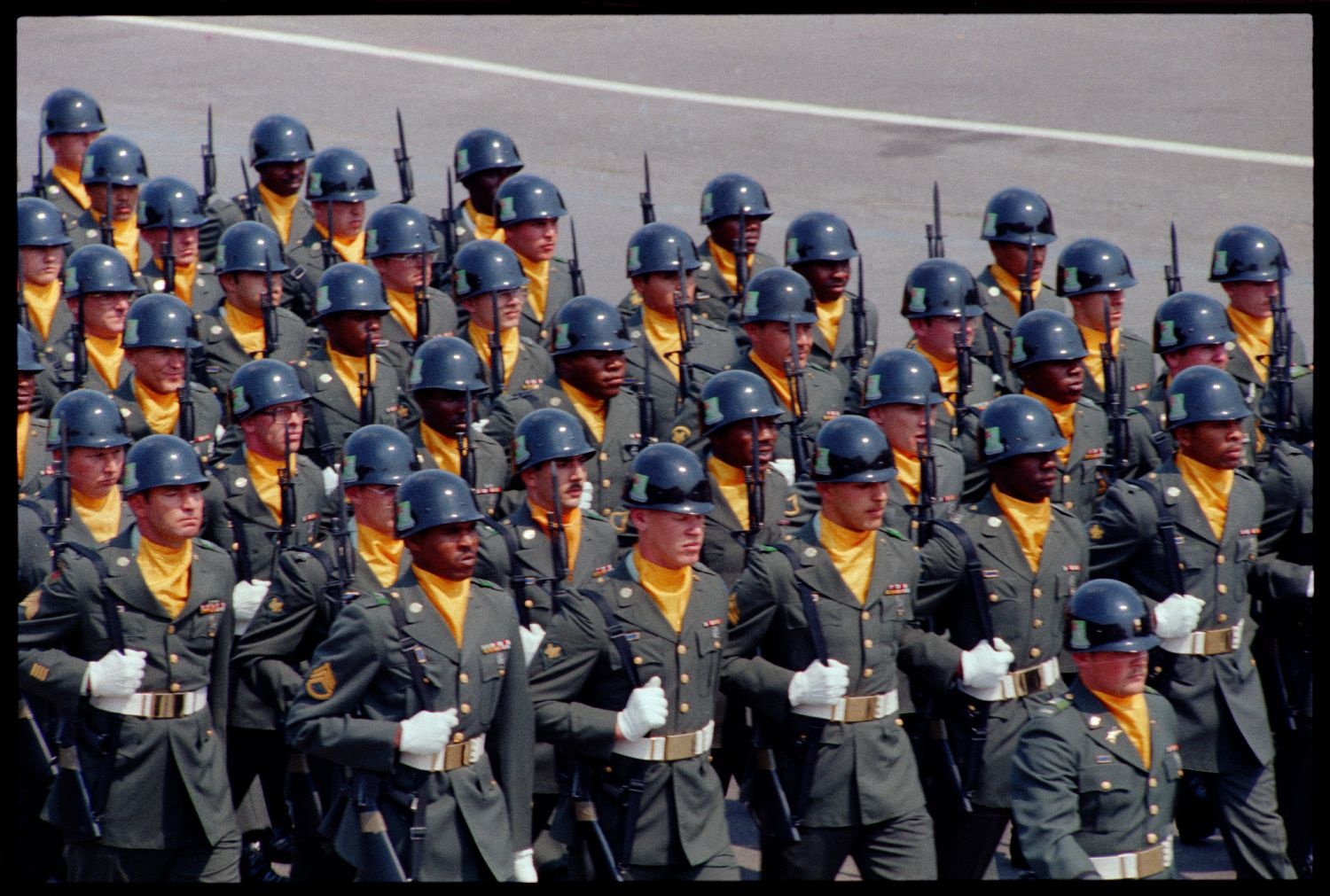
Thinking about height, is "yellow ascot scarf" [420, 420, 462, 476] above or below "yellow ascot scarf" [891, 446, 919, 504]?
above

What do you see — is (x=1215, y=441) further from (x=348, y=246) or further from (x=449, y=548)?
(x=348, y=246)

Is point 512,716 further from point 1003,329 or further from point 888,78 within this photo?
point 888,78

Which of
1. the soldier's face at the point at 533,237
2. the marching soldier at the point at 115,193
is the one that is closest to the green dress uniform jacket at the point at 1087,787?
the soldier's face at the point at 533,237

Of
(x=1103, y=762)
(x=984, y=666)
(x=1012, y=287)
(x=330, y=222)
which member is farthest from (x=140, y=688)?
(x=1012, y=287)

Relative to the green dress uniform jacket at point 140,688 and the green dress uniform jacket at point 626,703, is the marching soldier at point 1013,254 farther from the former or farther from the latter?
the green dress uniform jacket at point 140,688

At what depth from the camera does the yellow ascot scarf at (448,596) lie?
8109 mm

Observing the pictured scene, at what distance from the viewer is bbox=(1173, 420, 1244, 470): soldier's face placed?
9.50 metres

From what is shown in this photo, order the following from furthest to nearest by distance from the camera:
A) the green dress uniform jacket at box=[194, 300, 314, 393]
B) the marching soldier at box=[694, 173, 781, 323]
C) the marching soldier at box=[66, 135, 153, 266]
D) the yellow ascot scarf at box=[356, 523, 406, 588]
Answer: the marching soldier at box=[66, 135, 153, 266] → the marching soldier at box=[694, 173, 781, 323] → the green dress uniform jacket at box=[194, 300, 314, 393] → the yellow ascot scarf at box=[356, 523, 406, 588]

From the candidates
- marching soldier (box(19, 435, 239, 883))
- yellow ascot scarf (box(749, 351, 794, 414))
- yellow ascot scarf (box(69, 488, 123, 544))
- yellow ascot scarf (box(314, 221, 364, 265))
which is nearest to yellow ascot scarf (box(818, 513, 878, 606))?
yellow ascot scarf (box(749, 351, 794, 414))

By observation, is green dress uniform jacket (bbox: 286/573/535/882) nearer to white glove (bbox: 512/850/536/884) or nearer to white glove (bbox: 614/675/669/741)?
white glove (bbox: 512/850/536/884)

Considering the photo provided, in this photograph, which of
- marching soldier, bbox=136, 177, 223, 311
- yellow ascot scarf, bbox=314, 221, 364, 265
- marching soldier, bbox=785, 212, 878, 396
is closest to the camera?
marching soldier, bbox=785, 212, 878, 396

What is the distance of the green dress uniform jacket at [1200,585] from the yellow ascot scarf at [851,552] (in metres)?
1.21

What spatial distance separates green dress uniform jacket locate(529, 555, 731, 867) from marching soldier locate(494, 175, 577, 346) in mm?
4474
